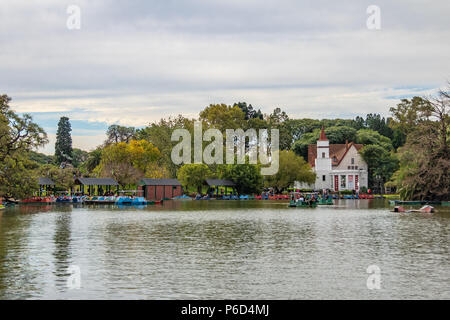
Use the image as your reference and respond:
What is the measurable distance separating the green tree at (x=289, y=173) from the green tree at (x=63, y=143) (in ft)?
175

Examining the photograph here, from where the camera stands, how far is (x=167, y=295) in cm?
1692

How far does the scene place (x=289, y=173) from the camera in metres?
114

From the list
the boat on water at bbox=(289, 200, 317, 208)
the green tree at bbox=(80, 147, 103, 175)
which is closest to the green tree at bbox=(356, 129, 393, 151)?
the boat on water at bbox=(289, 200, 317, 208)

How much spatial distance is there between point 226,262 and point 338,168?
109 meters

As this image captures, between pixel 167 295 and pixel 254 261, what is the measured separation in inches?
267

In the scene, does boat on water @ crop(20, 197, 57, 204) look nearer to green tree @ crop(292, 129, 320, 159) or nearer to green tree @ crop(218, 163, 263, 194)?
green tree @ crop(218, 163, 263, 194)

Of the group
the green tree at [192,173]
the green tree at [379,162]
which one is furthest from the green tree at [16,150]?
the green tree at [379,162]

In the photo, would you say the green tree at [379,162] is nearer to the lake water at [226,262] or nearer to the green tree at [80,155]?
the green tree at [80,155]

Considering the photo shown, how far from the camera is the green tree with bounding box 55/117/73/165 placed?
5561 inches

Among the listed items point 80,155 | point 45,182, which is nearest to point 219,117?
point 45,182

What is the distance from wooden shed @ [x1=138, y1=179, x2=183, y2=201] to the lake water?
60.9 m

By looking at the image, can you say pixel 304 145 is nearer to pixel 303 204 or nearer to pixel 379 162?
pixel 379 162

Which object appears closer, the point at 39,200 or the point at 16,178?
the point at 16,178
